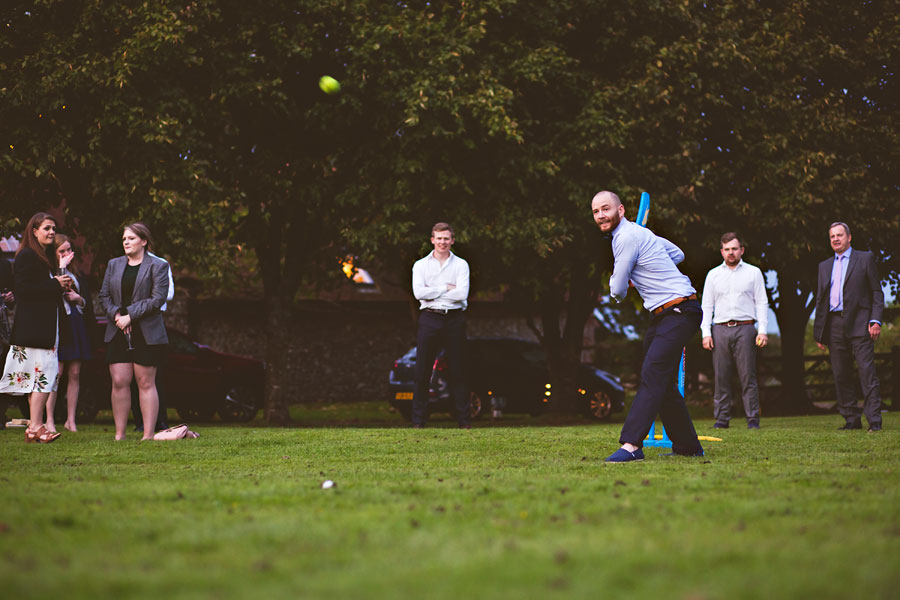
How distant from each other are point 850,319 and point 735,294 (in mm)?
1312

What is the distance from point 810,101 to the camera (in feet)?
60.1

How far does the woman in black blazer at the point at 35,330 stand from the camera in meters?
9.07

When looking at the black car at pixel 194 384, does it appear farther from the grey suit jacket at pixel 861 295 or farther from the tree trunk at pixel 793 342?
the tree trunk at pixel 793 342

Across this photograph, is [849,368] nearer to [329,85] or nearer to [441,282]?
[441,282]

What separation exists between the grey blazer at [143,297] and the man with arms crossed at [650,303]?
455 centimetres

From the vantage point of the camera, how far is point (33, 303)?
29.9 ft

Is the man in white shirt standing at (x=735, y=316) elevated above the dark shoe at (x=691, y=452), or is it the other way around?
the man in white shirt standing at (x=735, y=316)

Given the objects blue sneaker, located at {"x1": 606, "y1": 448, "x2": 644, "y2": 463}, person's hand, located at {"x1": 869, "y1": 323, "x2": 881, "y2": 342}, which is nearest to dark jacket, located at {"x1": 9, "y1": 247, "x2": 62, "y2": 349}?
blue sneaker, located at {"x1": 606, "y1": 448, "x2": 644, "y2": 463}

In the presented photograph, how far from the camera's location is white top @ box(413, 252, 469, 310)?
1105 centimetres

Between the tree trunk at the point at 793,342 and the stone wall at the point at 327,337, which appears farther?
the stone wall at the point at 327,337

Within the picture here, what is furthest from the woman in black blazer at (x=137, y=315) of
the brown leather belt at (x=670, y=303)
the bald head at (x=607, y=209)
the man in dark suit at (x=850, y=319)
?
the man in dark suit at (x=850, y=319)

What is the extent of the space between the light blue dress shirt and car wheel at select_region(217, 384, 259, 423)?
13.0 meters

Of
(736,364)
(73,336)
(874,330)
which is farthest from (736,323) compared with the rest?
(73,336)

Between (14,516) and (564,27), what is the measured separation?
13816mm
